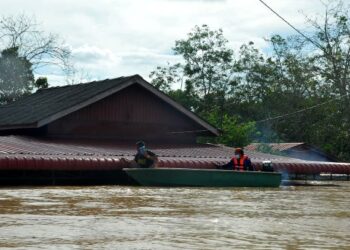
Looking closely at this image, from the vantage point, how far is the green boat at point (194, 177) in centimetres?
1952

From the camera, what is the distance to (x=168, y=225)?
337 inches

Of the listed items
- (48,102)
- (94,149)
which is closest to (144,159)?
(94,149)

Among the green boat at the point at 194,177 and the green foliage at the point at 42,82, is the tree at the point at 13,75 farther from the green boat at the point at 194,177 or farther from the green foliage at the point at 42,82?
the green boat at the point at 194,177

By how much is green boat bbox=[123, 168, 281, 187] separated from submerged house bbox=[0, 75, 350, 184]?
6.44 ft

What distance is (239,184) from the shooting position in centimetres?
2027

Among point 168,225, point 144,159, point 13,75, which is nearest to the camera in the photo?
point 168,225

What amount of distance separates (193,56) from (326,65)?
12986mm

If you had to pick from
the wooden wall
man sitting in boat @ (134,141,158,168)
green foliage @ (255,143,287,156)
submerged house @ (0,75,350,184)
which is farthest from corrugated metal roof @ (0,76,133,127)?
green foliage @ (255,143,287,156)

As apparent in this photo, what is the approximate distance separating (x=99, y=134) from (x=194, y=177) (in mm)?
7606

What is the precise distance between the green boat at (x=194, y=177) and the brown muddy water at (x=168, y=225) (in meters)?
6.60

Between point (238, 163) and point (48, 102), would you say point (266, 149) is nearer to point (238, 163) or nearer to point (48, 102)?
point (48, 102)

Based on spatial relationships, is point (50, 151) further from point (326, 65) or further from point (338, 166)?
point (326, 65)

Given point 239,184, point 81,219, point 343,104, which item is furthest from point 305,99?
point 81,219

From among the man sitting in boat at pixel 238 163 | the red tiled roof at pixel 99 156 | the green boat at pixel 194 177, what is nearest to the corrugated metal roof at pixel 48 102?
the red tiled roof at pixel 99 156
